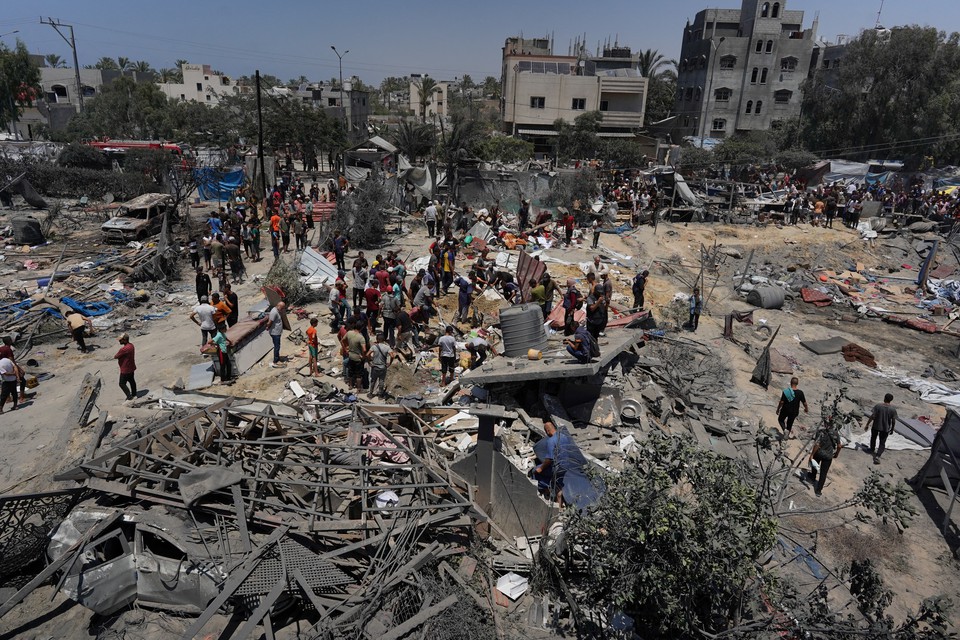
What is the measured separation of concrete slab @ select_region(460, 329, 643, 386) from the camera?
8289mm

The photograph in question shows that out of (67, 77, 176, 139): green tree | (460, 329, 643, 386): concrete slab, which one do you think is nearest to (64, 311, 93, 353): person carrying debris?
(460, 329, 643, 386): concrete slab

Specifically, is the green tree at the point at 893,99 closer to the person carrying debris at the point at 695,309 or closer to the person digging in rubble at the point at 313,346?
the person carrying debris at the point at 695,309

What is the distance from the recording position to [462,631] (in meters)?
5.09

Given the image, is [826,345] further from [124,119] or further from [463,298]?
[124,119]

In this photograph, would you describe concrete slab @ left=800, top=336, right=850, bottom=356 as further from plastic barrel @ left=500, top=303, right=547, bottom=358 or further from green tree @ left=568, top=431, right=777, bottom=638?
green tree @ left=568, top=431, right=777, bottom=638

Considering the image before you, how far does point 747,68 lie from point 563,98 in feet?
47.8

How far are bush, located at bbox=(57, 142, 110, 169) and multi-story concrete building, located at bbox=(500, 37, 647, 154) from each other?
28.7 meters

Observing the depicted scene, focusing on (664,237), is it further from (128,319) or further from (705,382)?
(128,319)

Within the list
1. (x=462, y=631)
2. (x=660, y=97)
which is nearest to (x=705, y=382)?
(x=462, y=631)

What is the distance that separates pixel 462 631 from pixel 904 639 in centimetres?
360

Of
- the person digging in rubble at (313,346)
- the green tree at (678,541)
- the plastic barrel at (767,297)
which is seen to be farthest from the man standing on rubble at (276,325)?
the plastic barrel at (767,297)

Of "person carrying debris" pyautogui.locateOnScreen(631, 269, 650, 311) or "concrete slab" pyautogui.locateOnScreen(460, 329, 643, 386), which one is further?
"person carrying debris" pyautogui.locateOnScreen(631, 269, 650, 311)

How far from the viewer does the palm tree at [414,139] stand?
83.9ft

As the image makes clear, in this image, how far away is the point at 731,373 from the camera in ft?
→ 39.5
